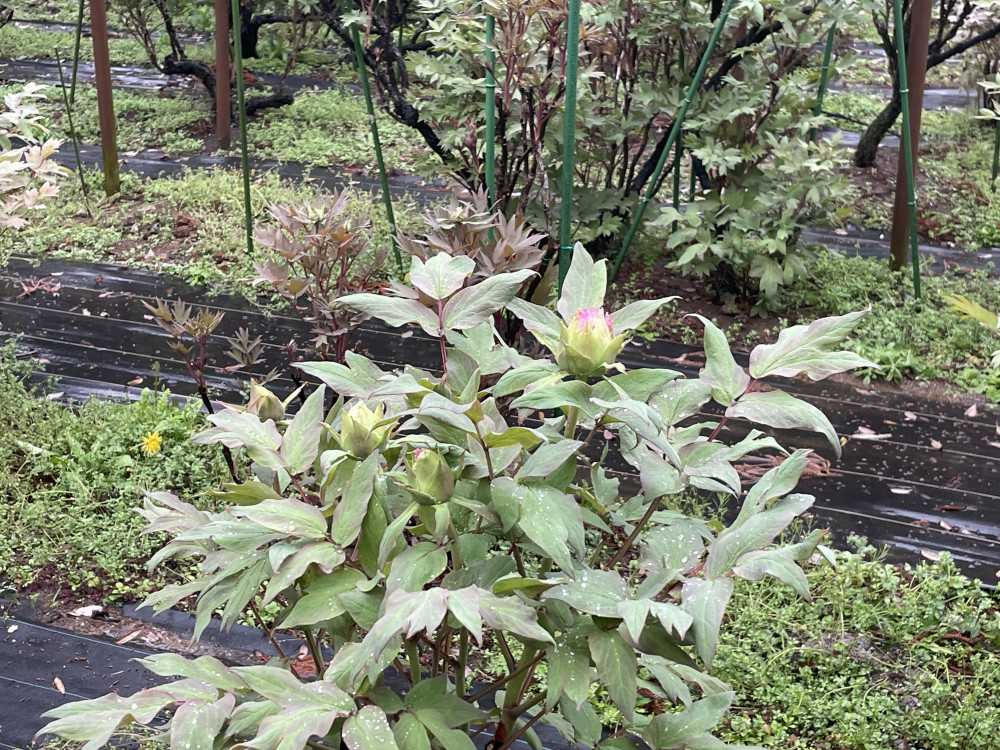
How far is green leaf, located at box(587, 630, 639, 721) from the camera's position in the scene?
0.95 meters

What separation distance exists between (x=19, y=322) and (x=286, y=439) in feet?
9.42

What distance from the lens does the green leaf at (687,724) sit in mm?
1148

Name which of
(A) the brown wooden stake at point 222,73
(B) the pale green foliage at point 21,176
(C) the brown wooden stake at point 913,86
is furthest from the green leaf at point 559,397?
(A) the brown wooden stake at point 222,73

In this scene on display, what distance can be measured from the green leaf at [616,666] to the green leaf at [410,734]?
197 millimetres

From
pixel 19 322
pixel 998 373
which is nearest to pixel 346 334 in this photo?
pixel 19 322

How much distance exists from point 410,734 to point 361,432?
1.07 feet

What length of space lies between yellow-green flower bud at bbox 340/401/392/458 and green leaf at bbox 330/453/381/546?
1.2 inches

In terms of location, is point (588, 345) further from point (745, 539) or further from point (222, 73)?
point (222, 73)

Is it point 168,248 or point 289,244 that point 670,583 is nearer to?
point 289,244

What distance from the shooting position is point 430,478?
99 cm

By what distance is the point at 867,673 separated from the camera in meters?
2.02

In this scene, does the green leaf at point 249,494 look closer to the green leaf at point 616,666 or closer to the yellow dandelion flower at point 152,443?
the green leaf at point 616,666

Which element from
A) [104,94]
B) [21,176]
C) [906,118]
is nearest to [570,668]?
[21,176]

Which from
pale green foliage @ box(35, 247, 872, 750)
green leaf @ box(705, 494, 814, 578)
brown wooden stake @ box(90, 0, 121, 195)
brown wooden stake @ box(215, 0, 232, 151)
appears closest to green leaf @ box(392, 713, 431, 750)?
pale green foliage @ box(35, 247, 872, 750)
